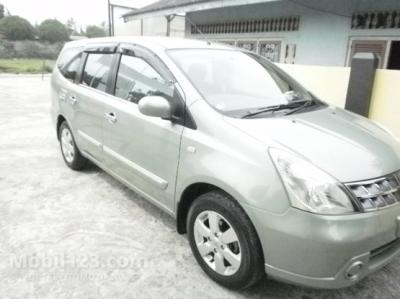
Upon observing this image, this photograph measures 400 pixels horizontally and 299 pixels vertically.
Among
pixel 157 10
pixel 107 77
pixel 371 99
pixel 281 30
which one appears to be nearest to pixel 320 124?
pixel 107 77

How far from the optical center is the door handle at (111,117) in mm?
3264

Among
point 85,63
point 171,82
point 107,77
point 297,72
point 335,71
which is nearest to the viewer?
point 171,82

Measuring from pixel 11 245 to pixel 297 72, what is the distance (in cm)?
484

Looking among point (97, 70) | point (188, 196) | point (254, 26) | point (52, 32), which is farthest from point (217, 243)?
point (52, 32)

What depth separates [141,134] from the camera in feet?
9.59

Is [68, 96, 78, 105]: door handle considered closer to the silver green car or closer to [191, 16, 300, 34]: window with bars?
the silver green car

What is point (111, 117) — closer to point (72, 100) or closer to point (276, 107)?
point (72, 100)

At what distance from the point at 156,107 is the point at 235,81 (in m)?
0.76

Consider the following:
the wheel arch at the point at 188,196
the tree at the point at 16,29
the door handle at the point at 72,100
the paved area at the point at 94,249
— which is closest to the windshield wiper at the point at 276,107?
the wheel arch at the point at 188,196

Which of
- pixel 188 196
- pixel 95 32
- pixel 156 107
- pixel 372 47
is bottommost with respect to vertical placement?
pixel 188 196

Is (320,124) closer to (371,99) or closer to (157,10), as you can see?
(371,99)

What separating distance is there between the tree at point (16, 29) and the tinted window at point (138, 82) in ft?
138

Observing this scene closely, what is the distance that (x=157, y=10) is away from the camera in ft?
36.1

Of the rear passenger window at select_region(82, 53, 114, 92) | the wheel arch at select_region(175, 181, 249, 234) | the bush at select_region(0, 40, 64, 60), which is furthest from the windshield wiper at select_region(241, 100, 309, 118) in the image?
the bush at select_region(0, 40, 64, 60)
